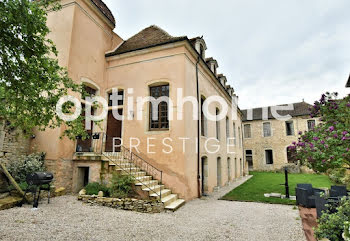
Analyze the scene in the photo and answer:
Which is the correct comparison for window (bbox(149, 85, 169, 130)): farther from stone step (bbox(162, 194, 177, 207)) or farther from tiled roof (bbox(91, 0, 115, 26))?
tiled roof (bbox(91, 0, 115, 26))

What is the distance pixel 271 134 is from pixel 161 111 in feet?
65.8

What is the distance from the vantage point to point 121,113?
1002 centimetres

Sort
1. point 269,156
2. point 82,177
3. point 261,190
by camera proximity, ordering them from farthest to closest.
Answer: point 269,156 < point 261,190 < point 82,177

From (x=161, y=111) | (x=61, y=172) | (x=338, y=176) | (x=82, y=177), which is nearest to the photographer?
(x=61, y=172)

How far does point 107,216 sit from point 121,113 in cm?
536

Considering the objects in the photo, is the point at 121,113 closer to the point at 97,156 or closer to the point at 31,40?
the point at 97,156

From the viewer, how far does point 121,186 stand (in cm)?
684

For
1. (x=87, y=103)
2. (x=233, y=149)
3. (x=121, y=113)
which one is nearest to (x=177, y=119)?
(x=121, y=113)

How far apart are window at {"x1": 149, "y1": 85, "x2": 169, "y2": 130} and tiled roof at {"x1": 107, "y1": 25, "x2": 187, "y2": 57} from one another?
6.76ft

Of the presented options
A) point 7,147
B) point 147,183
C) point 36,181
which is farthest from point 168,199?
point 7,147

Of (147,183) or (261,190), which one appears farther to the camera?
(261,190)

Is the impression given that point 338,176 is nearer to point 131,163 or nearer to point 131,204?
point 131,163

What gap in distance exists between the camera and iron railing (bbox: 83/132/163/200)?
7.51m

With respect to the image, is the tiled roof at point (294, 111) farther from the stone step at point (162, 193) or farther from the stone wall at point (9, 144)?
the stone wall at point (9, 144)
